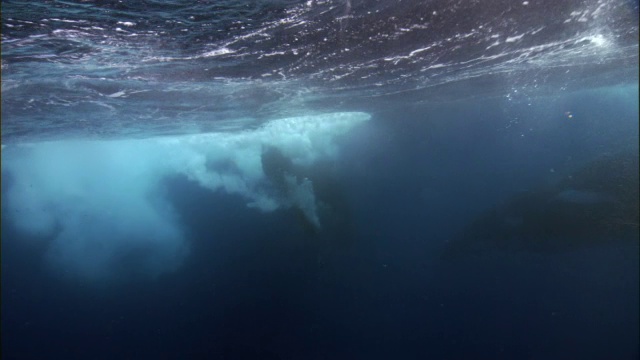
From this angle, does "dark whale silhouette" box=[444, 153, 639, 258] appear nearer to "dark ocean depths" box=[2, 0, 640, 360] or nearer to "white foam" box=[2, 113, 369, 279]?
"dark ocean depths" box=[2, 0, 640, 360]

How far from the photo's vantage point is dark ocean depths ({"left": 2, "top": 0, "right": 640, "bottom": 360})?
8164 millimetres

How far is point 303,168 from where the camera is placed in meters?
31.6

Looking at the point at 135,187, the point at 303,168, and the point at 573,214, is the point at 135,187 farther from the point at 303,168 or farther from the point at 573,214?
the point at 573,214

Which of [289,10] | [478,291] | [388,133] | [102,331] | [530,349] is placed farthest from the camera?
[102,331]

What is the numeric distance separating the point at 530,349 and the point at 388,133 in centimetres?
2186

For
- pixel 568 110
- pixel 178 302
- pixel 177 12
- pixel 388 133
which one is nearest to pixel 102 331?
pixel 178 302

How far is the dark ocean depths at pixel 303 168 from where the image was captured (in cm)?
816

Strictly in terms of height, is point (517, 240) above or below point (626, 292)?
above

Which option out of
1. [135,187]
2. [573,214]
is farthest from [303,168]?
[135,187]

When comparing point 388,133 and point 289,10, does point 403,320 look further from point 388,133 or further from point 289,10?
point 289,10

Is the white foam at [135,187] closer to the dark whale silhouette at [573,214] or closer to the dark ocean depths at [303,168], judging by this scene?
the dark ocean depths at [303,168]

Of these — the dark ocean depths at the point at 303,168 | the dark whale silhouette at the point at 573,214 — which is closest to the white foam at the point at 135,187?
the dark ocean depths at the point at 303,168

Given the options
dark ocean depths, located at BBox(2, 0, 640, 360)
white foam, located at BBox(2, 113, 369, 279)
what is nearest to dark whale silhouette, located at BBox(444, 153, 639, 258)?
dark ocean depths, located at BBox(2, 0, 640, 360)

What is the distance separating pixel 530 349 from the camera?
76.6ft
